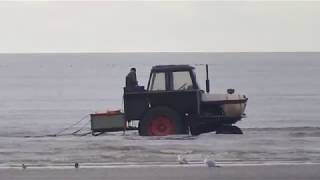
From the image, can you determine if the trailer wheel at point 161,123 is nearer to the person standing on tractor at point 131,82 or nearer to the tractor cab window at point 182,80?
the tractor cab window at point 182,80

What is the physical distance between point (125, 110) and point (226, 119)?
277 centimetres

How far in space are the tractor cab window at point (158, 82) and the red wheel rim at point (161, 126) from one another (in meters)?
0.80

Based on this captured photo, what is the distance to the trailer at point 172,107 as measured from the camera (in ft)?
74.5

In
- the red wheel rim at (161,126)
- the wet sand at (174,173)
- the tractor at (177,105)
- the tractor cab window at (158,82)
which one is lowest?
the wet sand at (174,173)

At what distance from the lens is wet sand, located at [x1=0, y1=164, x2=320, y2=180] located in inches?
561

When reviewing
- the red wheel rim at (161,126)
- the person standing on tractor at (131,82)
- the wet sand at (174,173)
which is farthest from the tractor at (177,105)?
the wet sand at (174,173)

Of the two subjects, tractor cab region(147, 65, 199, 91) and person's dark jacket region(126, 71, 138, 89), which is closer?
tractor cab region(147, 65, 199, 91)

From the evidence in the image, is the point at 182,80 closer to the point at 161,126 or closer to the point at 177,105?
the point at 177,105

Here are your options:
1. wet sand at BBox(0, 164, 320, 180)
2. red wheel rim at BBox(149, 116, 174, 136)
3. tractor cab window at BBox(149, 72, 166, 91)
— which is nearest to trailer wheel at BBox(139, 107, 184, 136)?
red wheel rim at BBox(149, 116, 174, 136)

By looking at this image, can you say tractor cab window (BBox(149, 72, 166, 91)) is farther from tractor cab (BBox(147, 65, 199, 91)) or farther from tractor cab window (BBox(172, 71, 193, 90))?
tractor cab window (BBox(172, 71, 193, 90))

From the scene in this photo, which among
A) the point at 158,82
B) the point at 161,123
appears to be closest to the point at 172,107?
the point at 161,123

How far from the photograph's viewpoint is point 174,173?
14719mm

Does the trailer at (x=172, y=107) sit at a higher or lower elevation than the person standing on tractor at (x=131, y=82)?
lower

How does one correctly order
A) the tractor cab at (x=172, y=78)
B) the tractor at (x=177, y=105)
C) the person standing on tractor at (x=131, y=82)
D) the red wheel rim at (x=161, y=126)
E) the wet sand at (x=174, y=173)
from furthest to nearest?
the red wheel rim at (x=161, y=126), the person standing on tractor at (x=131, y=82), the tractor cab at (x=172, y=78), the tractor at (x=177, y=105), the wet sand at (x=174, y=173)
